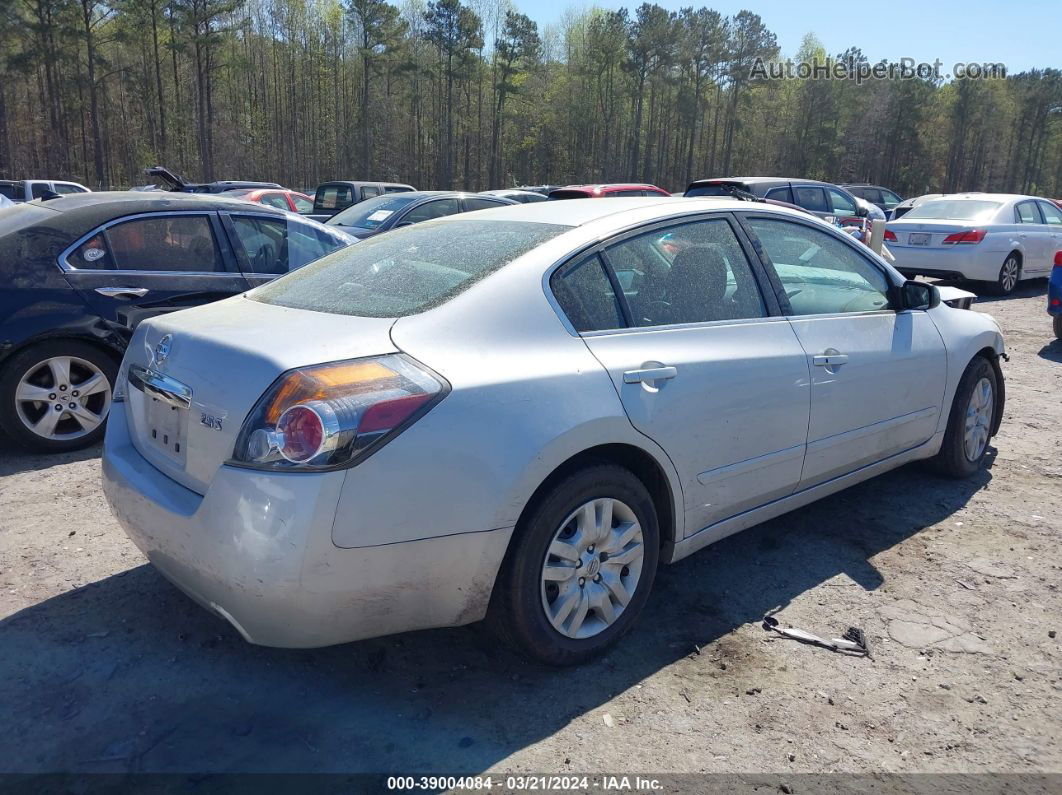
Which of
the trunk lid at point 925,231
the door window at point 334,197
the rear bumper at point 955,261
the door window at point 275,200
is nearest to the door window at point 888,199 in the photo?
the trunk lid at point 925,231

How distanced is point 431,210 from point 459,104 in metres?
52.5

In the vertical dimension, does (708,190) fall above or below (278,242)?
above

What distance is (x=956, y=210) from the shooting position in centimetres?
1336

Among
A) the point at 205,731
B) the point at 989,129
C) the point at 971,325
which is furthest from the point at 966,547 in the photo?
the point at 989,129

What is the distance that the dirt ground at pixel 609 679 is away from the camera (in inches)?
98.0

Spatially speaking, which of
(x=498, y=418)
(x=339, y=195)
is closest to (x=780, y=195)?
(x=339, y=195)

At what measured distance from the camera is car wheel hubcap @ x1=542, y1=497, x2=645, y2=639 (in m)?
2.79

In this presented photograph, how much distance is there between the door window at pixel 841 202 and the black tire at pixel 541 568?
13.8 m

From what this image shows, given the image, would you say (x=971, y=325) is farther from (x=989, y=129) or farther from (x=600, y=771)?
(x=989, y=129)

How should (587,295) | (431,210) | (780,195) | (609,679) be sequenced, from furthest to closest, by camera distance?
1. (780,195)
2. (431,210)
3. (587,295)
4. (609,679)

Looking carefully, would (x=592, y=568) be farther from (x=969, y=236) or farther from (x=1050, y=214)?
(x=1050, y=214)

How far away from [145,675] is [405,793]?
1.13m

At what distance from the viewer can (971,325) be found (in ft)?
15.3

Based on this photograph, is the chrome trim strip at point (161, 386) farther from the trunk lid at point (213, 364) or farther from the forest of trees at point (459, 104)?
the forest of trees at point (459, 104)
